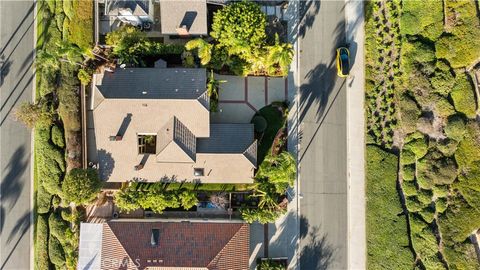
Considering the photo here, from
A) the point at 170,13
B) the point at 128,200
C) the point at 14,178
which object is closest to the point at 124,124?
the point at 128,200

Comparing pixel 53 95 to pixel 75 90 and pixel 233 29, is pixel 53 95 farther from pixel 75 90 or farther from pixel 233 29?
pixel 233 29

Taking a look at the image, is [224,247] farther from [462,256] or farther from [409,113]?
[462,256]

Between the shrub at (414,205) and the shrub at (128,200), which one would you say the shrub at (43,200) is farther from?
the shrub at (414,205)

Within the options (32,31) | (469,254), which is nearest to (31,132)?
(32,31)

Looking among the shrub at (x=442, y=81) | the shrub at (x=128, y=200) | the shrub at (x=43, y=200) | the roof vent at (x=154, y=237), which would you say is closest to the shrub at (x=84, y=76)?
the shrub at (x=128, y=200)

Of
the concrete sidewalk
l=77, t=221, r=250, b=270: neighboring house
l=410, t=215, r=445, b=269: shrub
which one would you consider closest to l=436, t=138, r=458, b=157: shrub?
l=410, t=215, r=445, b=269: shrub

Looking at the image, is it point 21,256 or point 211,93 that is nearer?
point 211,93

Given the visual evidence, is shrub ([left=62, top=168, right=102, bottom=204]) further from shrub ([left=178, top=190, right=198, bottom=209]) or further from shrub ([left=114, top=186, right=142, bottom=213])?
shrub ([left=178, top=190, right=198, bottom=209])
